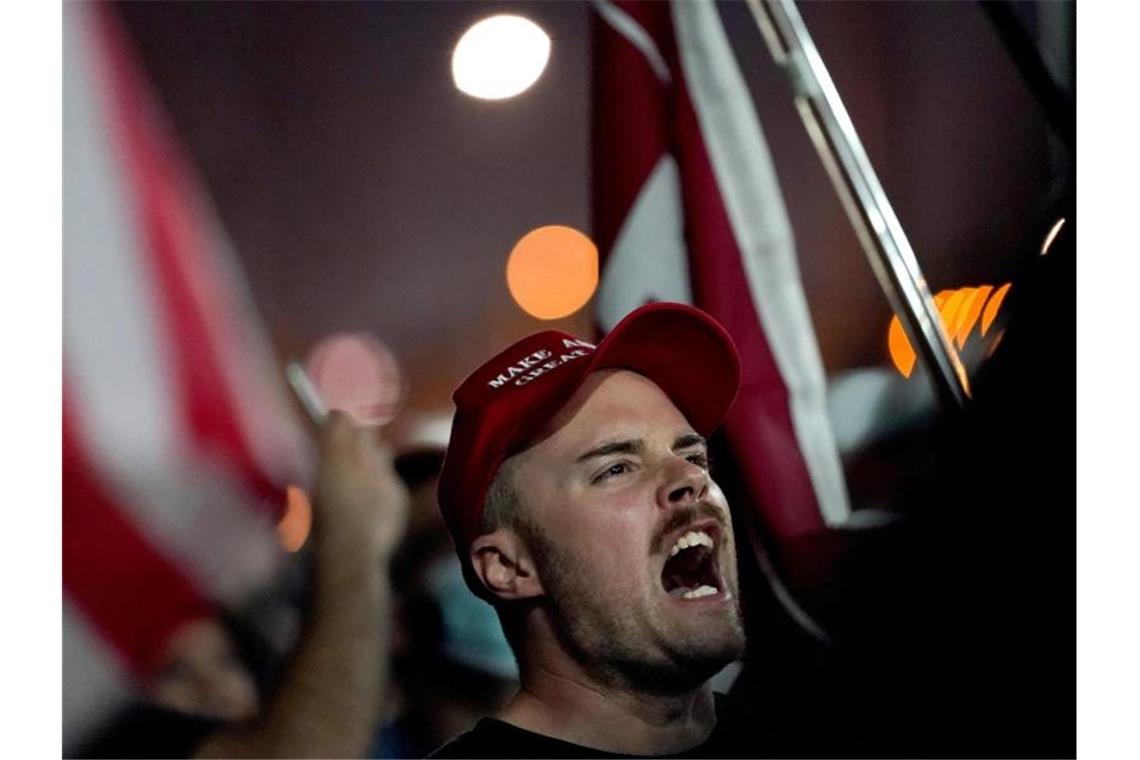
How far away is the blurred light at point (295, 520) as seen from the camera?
1.52 m

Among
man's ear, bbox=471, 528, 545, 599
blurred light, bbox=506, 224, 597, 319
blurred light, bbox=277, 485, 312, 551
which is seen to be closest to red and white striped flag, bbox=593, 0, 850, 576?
blurred light, bbox=506, 224, 597, 319

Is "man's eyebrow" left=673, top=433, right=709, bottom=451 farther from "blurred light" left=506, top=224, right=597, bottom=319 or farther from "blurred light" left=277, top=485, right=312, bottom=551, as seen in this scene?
"blurred light" left=277, top=485, right=312, bottom=551

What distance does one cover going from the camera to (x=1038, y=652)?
5.22ft

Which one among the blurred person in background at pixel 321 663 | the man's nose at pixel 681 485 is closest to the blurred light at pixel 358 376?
the blurred person in background at pixel 321 663

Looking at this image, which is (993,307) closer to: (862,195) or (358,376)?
(862,195)

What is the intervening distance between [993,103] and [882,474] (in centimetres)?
44

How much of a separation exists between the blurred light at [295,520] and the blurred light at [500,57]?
0.48 m

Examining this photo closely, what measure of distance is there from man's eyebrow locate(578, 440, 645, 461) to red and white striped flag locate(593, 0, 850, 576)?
0.12m

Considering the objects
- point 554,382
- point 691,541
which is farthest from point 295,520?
point 691,541

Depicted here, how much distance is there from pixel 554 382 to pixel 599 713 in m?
0.35

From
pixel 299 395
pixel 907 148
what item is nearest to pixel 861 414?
pixel 907 148

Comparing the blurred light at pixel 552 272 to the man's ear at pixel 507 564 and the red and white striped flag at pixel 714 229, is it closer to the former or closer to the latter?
the red and white striped flag at pixel 714 229

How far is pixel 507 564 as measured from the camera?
1.50m
